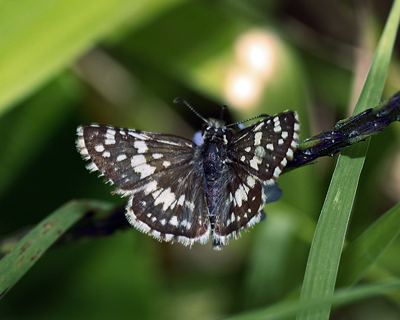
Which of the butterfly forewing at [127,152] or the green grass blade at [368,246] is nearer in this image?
the green grass blade at [368,246]

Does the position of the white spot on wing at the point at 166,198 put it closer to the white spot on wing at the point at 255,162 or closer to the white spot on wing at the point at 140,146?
the white spot on wing at the point at 140,146

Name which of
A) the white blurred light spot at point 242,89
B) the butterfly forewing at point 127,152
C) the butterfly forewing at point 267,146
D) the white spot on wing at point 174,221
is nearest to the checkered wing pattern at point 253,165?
the butterfly forewing at point 267,146

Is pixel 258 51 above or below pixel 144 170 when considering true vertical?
above

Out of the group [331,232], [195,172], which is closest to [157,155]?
[195,172]

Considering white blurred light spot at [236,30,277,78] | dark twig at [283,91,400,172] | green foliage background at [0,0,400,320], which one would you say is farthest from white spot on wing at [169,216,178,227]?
white blurred light spot at [236,30,277,78]

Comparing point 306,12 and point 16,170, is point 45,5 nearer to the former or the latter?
point 16,170

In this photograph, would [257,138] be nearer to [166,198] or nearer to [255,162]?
[255,162]
